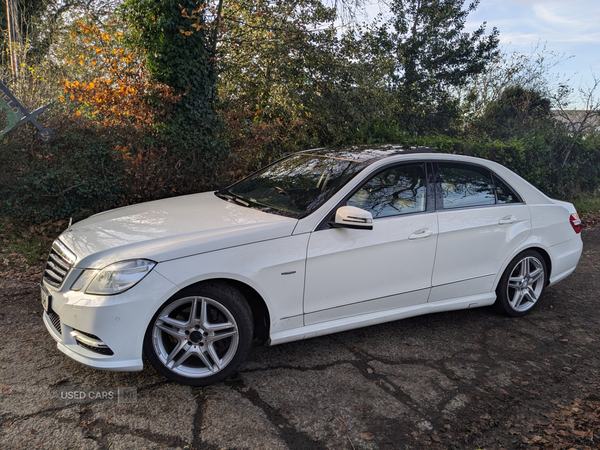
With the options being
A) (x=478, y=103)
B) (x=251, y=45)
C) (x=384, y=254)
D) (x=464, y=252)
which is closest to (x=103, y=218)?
(x=384, y=254)

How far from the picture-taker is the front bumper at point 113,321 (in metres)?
2.95

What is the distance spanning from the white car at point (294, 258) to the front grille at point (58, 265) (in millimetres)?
12

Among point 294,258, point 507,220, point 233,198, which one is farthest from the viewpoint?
point 507,220

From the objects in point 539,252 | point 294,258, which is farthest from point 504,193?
point 294,258

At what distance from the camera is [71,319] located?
304 cm

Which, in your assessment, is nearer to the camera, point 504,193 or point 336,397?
point 336,397

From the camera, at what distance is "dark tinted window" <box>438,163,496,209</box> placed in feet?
14.2

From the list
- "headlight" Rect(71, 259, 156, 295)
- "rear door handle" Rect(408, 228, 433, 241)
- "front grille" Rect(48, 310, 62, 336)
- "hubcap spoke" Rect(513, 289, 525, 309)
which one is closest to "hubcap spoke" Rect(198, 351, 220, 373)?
"headlight" Rect(71, 259, 156, 295)

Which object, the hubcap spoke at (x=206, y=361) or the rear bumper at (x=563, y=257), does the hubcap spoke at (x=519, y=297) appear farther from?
the hubcap spoke at (x=206, y=361)

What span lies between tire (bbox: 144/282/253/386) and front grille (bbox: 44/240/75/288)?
73cm

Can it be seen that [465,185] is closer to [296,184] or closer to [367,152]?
[367,152]

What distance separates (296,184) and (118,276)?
1828 mm

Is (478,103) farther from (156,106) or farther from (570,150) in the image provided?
(156,106)

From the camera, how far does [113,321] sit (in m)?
2.95
